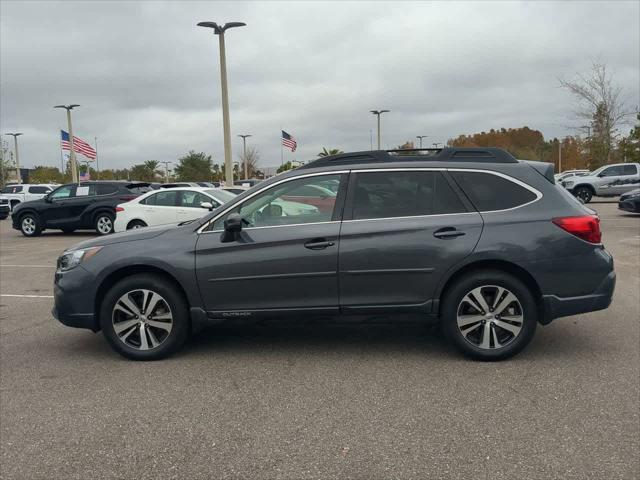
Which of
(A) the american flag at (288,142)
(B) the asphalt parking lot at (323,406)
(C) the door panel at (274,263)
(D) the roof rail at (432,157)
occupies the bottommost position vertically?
(B) the asphalt parking lot at (323,406)

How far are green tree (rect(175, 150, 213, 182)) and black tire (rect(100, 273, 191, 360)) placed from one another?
264 feet

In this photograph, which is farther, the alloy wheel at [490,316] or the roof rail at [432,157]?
the roof rail at [432,157]

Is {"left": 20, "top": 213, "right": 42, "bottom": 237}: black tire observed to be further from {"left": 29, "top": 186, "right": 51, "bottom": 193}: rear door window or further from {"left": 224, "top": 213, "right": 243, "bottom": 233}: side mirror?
{"left": 29, "top": 186, "right": 51, "bottom": 193}: rear door window

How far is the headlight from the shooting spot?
16.2 feet

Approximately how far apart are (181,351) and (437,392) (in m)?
2.38

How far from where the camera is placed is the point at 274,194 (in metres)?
4.94

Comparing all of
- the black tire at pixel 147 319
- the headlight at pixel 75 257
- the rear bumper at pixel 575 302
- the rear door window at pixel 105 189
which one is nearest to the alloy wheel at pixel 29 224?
the rear door window at pixel 105 189

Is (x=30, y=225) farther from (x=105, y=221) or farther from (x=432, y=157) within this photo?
(x=432, y=157)

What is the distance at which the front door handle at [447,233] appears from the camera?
461 cm

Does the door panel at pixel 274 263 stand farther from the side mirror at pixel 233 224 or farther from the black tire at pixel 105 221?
the black tire at pixel 105 221

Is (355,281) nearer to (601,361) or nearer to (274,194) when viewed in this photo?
(274,194)

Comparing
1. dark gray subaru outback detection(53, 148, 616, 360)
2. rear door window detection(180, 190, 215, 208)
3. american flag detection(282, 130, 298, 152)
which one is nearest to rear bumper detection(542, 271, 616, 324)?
dark gray subaru outback detection(53, 148, 616, 360)

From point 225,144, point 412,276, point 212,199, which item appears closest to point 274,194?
point 412,276

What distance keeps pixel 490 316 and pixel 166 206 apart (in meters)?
10.7
